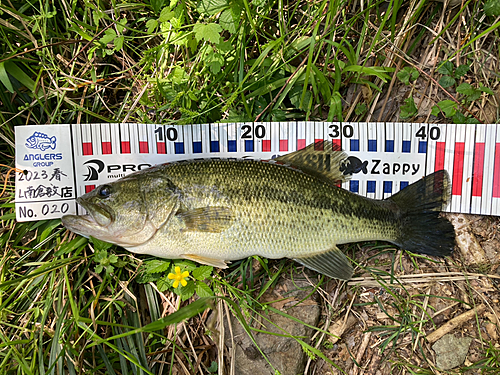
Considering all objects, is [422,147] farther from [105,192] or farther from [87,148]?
[87,148]

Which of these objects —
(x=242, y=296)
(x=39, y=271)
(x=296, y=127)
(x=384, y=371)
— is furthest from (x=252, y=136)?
(x=384, y=371)

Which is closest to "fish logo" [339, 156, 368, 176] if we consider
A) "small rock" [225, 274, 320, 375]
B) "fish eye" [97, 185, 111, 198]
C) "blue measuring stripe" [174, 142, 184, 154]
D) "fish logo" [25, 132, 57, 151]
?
"small rock" [225, 274, 320, 375]

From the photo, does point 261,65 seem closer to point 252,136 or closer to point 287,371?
point 252,136

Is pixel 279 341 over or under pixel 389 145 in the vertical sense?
under

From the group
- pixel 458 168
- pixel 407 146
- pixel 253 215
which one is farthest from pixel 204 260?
pixel 458 168

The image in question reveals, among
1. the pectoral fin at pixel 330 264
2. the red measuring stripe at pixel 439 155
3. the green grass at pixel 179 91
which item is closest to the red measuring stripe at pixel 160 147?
the green grass at pixel 179 91

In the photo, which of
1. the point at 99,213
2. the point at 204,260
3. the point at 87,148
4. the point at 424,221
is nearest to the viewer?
the point at 99,213
